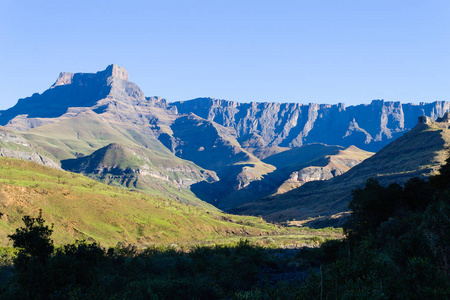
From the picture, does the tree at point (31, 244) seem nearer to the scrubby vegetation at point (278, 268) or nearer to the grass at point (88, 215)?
the scrubby vegetation at point (278, 268)

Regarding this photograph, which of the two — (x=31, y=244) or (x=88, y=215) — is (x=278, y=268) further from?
(x=88, y=215)

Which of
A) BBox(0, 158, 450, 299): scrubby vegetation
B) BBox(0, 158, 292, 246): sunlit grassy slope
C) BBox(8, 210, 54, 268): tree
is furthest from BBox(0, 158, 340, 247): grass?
BBox(8, 210, 54, 268): tree

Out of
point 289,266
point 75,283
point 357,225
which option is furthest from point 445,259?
point 357,225

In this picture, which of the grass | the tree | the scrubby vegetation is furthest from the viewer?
the grass

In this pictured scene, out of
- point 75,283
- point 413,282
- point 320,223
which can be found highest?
point 413,282

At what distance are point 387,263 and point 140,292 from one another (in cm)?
2163

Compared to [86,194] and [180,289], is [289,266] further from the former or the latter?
[86,194]

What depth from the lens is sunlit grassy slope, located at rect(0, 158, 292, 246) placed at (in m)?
94.4

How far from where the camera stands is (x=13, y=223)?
287 feet

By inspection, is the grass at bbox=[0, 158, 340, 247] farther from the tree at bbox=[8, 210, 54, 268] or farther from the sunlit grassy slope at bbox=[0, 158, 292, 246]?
the tree at bbox=[8, 210, 54, 268]

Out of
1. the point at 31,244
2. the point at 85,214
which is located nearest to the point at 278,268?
the point at 31,244

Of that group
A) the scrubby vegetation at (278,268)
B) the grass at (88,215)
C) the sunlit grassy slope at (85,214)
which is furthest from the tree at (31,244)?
the sunlit grassy slope at (85,214)

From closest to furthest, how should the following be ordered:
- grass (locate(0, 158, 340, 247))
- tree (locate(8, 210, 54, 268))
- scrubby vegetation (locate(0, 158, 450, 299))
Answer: scrubby vegetation (locate(0, 158, 450, 299)) < tree (locate(8, 210, 54, 268)) < grass (locate(0, 158, 340, 247))

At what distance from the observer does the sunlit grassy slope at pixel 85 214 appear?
94350mm
